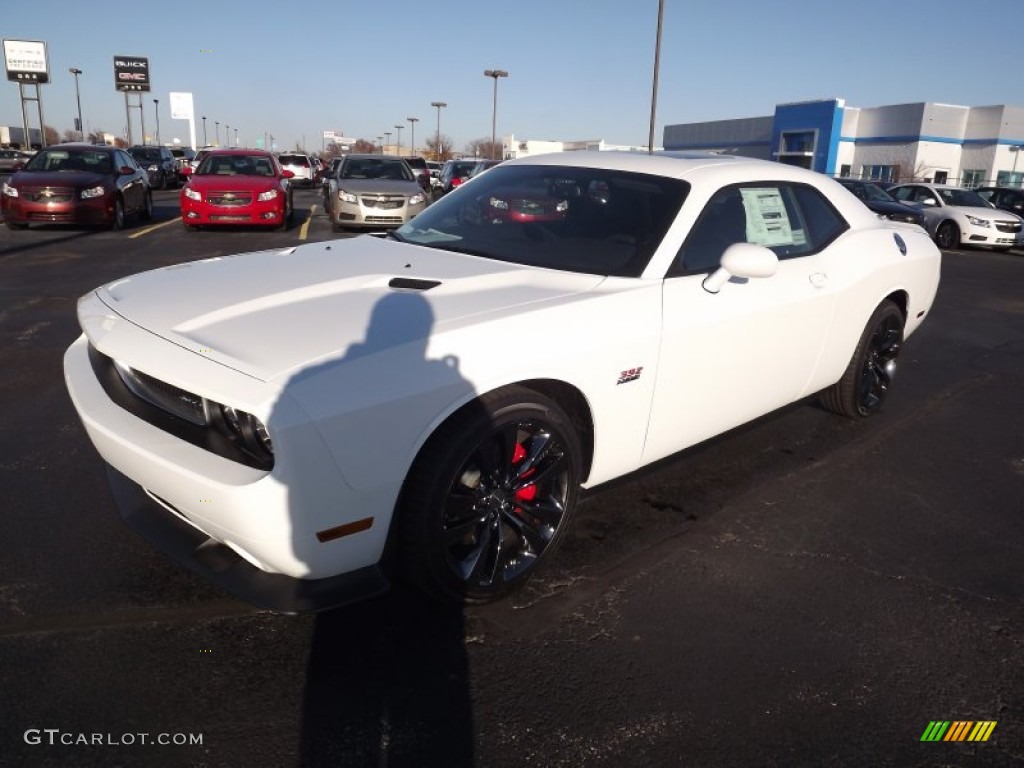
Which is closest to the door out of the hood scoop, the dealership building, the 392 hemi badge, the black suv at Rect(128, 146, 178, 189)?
the 392 hemi badge

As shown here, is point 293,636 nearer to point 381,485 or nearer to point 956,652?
point 381,485

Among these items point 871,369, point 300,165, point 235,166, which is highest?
point 235,166

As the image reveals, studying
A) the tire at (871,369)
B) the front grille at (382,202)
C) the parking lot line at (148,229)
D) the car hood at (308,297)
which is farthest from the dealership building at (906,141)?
the car hood at (308,297)

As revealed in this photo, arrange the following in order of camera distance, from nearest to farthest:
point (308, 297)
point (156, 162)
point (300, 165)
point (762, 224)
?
point (308, 297)
point (762, 224)
point (156, 162)
point (300, 165)

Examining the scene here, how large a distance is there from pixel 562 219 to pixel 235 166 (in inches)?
525

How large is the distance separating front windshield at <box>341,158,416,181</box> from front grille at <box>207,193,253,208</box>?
1915 mm

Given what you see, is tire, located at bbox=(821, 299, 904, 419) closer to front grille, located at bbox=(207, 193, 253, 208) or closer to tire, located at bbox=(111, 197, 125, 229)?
front grille, located at bbox=(207, 193, 253, 208)

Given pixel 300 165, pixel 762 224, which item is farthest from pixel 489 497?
pixel 300 165

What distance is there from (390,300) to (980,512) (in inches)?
118

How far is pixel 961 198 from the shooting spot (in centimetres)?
1880

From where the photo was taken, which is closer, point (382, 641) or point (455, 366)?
point (455, 366)

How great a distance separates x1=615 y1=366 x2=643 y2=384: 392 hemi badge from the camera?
2961 mm

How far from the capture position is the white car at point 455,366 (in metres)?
2.27

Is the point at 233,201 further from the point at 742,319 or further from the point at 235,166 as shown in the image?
the point at 742,319
